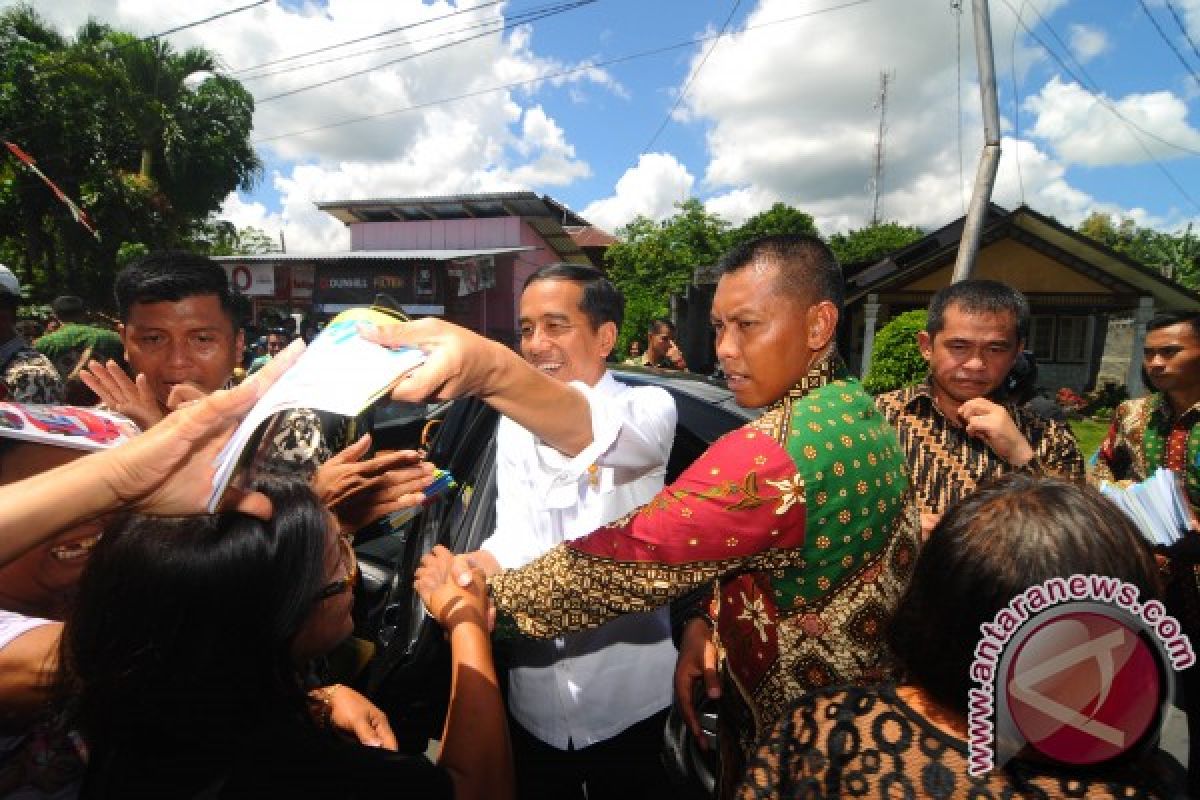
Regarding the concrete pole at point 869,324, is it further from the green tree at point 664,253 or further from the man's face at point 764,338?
the man's face at point 764,338

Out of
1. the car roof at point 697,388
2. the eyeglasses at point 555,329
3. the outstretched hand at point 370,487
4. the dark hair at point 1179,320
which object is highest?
the dark hair at point 1179,320

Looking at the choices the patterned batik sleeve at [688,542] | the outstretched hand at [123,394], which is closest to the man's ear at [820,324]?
the patterned batik sleeve at [688,542]

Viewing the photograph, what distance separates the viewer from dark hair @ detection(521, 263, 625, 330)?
7.91 feet

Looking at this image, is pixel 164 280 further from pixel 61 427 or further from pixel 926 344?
pixel 926 344

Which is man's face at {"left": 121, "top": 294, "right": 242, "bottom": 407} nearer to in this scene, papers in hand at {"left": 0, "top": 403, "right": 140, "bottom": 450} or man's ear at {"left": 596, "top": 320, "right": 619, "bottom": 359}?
papers in hand at {"left": 0, "top": 403, "right": 140, "bottom": 450}

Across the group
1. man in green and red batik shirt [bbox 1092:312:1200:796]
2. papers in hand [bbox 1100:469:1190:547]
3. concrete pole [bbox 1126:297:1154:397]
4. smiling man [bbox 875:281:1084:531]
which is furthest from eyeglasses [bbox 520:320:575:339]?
concrete pole [bbox 1126:297:1154:397]

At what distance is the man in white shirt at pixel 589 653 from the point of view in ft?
5.90

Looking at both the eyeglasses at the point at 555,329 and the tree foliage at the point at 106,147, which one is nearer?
the eyeglasses at the point at 555,329

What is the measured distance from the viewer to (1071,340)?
19062 mm

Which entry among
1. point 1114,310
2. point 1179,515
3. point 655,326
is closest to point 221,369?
point 1179,515

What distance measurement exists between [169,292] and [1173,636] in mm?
2701

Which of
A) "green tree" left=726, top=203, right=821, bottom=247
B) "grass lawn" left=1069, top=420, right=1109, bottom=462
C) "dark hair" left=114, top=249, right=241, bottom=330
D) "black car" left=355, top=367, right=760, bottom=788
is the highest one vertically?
"green tree" left=726, top=203, right=821, bottom=247

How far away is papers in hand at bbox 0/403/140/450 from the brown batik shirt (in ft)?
7.06

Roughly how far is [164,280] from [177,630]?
1.60 m
